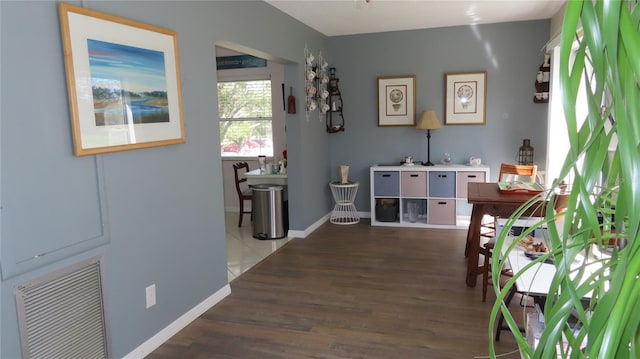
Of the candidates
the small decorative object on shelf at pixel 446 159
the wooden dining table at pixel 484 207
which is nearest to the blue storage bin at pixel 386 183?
the small decorative object on shelf at pixel 446 159

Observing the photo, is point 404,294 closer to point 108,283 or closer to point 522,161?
point 108,283

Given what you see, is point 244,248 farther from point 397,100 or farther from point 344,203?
point 397,100

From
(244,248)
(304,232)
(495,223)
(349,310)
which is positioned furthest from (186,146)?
(495,223)

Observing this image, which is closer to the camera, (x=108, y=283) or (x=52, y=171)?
(x=52, y=171)

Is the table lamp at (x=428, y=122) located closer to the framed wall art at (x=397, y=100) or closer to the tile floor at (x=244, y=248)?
the framed wall art at (x=397, y=100)

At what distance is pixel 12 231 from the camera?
1899 mm

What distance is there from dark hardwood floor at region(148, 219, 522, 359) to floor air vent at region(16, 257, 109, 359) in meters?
0.51

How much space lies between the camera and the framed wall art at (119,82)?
2.16 metres

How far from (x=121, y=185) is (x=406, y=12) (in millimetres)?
3563

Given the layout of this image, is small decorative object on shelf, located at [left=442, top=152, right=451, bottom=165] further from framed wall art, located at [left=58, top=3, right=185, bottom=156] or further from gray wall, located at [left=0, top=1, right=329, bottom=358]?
framed wall art, located at [left=58, top=3, right=185, bottom=156]

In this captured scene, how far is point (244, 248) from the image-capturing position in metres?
5.05

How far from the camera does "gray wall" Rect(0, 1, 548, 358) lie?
1947 mm

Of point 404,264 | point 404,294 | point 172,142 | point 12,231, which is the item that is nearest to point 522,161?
point 404,264

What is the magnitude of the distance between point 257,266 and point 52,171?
2.54m
